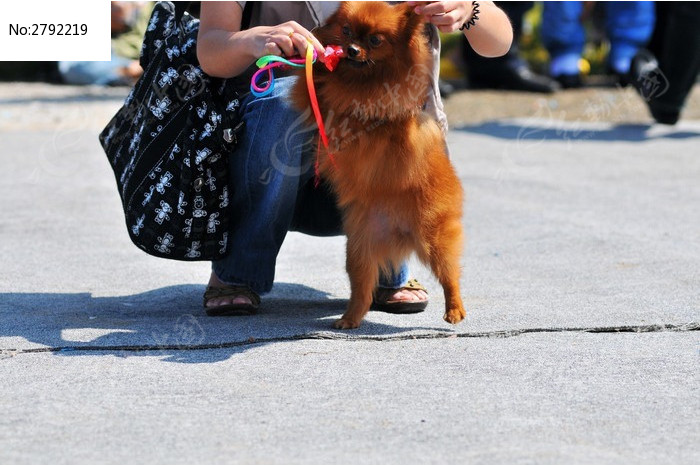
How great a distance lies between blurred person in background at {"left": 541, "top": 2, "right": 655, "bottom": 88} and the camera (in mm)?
7812

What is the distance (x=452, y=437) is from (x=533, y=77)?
6553mm

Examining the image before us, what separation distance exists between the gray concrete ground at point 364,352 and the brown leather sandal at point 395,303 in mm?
46

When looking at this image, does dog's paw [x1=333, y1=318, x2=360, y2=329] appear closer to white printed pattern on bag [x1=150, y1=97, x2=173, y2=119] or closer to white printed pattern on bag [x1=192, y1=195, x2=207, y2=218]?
white printed pattern on bag [x1=192, y1=195, x2=207, y2=218]

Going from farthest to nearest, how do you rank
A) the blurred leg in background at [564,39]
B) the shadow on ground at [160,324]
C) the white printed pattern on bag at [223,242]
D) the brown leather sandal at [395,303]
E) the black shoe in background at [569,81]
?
1. the black shoe in background at [569,81]
2. the blurred leg in background at [564,39]
3. the brown leather sandal at [395,303]
4. the white printed pattern on bag at [223,242]
5. the shadow on ground at [160,324]

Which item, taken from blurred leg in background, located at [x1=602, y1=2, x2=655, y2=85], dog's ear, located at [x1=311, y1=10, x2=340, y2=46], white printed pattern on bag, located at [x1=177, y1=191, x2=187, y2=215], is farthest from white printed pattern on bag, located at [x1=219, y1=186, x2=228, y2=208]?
blurred leg in background, located at [x1=602, y1=2, x2=655, y2=85]

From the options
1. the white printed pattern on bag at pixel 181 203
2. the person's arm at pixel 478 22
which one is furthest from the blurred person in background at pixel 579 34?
the white printed pattern on bag at pixel 181 203

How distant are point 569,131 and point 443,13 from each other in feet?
14.4

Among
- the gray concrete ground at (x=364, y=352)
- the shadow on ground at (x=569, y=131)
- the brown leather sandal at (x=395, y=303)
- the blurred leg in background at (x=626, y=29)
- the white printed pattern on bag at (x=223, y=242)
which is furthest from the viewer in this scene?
the blurred leg in background at (x=626, y=29)

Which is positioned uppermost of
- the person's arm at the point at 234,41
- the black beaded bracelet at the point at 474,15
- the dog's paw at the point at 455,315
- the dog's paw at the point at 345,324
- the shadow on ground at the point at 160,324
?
the black beaded bracelet at the point at 474,15

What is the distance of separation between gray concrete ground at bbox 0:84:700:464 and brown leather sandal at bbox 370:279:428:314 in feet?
0.15

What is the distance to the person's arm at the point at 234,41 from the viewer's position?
2541 mm

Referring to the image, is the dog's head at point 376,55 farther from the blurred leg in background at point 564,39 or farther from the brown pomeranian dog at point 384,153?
the blurred leg in background at point 564,39

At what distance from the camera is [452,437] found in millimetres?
→ 1979

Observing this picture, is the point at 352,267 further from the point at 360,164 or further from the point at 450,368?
the point at 450,368
